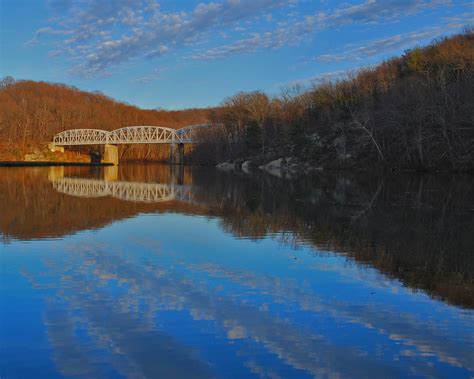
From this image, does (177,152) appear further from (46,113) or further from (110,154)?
(46,113)

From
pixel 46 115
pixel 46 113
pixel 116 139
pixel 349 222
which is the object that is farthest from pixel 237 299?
pixel 46 113

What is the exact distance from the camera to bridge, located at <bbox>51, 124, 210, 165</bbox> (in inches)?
5620

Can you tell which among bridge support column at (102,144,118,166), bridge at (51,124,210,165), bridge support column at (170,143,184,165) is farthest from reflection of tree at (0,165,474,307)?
bridge support column at (102,144,118,166)

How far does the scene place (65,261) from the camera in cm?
1323

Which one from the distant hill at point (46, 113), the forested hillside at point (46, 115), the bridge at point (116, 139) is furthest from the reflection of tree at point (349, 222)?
the distant hill at point (46, 113)

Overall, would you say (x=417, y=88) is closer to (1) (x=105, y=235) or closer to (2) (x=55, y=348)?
(1) (x=105, y=235)

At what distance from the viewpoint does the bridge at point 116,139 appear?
5620 inches

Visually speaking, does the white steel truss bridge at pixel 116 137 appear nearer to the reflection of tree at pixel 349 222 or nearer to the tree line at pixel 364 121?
the tree line at pixel 364 121

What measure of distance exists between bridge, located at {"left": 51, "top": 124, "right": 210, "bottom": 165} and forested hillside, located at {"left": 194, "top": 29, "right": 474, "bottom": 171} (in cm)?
2763

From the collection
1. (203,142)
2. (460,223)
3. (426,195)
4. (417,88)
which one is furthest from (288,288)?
(203,142)

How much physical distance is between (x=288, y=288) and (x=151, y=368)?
470 cm

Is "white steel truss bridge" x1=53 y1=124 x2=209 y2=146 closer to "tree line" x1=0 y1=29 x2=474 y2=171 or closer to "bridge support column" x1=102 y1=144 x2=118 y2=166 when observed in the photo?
"bridge support column" x1=102 y1=144 x2=118 y2=166

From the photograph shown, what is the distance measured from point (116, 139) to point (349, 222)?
445ft

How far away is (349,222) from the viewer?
68.4 ft
